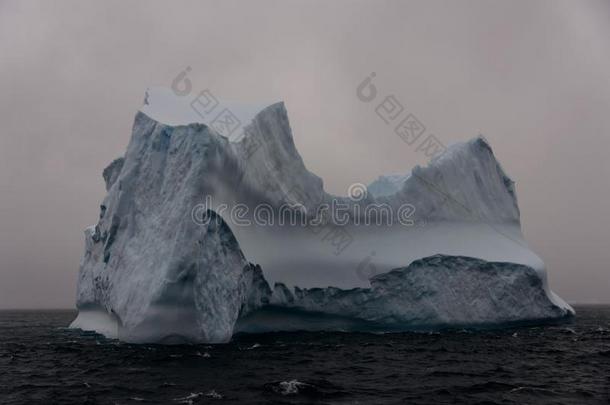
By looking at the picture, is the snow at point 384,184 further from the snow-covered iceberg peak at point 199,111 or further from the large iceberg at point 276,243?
the snow-covered iceberg peak at point 199,111

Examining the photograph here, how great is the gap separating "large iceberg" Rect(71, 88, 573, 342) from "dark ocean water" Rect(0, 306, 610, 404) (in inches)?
59.5

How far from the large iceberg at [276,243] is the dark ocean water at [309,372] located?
4.96ft

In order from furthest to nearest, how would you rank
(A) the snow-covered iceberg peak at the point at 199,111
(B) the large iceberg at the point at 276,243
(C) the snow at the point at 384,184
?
(C) the snow at the point at 384,184
(A) the snow-covered iceberg peak at the point at 199,111
(B) the large iceberg at the point at 276,243

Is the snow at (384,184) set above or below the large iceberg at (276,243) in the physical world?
above

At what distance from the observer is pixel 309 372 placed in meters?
10.7

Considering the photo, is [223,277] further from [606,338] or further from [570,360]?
[606,338]

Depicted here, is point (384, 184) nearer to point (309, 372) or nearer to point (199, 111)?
point (199, 111)

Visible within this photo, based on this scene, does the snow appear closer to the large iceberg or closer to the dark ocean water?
the large iceberg

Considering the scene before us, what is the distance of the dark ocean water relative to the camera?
877cm

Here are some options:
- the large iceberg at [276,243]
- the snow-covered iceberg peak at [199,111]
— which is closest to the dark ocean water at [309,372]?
the large iceberg at [276,243]

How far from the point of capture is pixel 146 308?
13.7 metres

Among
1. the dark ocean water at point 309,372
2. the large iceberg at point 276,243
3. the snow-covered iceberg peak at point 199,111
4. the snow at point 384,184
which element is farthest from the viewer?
the snow at point 384,184

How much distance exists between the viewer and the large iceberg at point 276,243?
561 inches

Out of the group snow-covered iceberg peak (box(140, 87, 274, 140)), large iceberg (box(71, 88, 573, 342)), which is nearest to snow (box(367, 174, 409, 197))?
large iceberg (box(71, 88, 573, 342))
